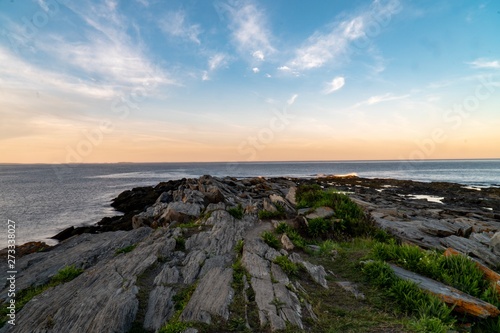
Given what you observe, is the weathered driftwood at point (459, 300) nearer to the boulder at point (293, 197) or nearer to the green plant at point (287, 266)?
the green plant at point (287, 266)

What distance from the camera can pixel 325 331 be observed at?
508cm

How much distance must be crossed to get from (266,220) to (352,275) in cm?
770

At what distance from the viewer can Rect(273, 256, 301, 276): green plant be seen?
7647mm

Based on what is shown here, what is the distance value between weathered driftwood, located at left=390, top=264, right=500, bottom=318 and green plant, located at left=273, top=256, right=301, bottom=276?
2.83 m

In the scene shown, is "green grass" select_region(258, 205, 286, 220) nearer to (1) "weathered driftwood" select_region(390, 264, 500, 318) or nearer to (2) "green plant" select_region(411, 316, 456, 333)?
(1) "weathered driftwood" select_region(390, 264, 500, 318)

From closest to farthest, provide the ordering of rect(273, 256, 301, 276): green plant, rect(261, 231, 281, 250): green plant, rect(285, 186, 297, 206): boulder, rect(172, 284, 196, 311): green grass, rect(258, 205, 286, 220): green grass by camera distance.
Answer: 1. rect(172, 284, 196, 311): green grass
2. rect(273, 256, 301, 276): green plant
3. rect(261, 231, 281, 250): green plant
4. rect(258, 205, 286, 220): green grass
5. rect(285, 186, 297, 206): boulder

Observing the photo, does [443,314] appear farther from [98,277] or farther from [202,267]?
[98,277]

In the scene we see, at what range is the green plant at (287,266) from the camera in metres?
7.65

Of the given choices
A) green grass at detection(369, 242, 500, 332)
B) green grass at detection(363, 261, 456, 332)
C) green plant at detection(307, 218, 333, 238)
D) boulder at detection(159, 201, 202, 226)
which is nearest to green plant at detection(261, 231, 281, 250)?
green plant at detection(307, 218, 333, 238)

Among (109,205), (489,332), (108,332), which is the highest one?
(108,332)

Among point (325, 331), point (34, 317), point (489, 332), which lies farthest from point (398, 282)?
point (34, 317)

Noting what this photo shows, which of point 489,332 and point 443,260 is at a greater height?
point 443,260

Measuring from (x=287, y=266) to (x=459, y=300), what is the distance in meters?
4.06

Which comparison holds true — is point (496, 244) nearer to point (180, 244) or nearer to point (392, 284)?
point (392, 284)
